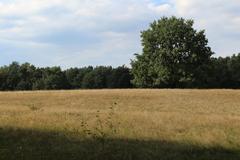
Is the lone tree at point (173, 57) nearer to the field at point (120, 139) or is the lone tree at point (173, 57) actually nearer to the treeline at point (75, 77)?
the treeline at point (75, 77)

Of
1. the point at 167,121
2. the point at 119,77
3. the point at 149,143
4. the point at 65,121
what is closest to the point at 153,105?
the point at 167,121

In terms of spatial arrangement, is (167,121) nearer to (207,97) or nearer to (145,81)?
(207,97)

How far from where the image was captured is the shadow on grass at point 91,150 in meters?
11.6

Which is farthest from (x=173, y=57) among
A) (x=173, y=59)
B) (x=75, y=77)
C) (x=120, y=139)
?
(x=75, y=77)

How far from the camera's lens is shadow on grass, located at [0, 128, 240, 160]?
38.0 feet

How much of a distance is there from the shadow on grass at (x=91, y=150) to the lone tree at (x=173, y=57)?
59611 mm

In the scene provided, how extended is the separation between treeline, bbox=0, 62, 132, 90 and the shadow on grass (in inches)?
4089

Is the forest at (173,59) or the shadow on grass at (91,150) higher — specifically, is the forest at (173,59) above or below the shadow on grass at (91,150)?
above

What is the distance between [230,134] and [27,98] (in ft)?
103

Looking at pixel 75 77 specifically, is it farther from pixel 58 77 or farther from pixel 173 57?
pixel 173 57

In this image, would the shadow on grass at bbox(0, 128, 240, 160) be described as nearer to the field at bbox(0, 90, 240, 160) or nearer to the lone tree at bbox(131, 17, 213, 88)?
the field at bbox(0, 90, 240, 160)

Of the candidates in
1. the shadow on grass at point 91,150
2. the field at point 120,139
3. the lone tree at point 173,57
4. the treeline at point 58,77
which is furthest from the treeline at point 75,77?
the shadow on grass at point 91,150

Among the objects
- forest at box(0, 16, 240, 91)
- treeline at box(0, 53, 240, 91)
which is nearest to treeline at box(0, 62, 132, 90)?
treeline at box(0, 53, 240, 91)

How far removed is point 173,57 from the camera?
75812 mm
